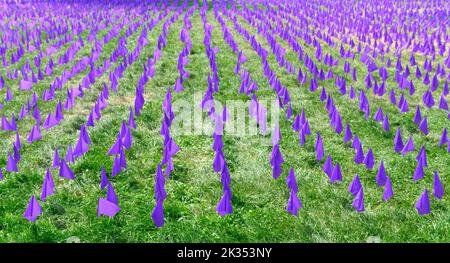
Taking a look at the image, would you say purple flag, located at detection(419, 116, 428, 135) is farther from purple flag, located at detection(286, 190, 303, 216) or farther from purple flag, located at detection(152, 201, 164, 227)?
purple flag, located at detection(152, 201, 164, 227)

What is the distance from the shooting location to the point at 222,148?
481 cm

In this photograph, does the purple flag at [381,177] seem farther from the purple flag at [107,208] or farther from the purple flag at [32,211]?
the purple flag at [32,211]

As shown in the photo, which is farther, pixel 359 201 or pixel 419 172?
pixel 419 172

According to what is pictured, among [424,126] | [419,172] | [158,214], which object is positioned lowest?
[158,214]

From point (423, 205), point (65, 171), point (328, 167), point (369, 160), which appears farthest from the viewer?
point (369, 160)

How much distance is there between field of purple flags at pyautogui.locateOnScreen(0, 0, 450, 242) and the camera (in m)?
3.42

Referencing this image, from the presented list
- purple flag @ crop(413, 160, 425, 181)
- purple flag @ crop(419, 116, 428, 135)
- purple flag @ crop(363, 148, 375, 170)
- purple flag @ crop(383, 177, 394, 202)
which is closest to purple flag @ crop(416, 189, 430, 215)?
purple flag @ crop(383, 177, 394, 202)

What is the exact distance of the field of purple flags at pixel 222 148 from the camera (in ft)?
11.2

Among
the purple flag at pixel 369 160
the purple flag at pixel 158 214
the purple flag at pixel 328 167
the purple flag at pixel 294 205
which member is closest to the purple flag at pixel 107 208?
the purple flag at pixel 158 214

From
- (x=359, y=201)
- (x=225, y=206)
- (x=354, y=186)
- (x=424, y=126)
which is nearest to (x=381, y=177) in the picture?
(x=354, y=186)

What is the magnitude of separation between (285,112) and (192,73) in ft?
8.34

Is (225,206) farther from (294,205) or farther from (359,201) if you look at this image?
(359,201)
